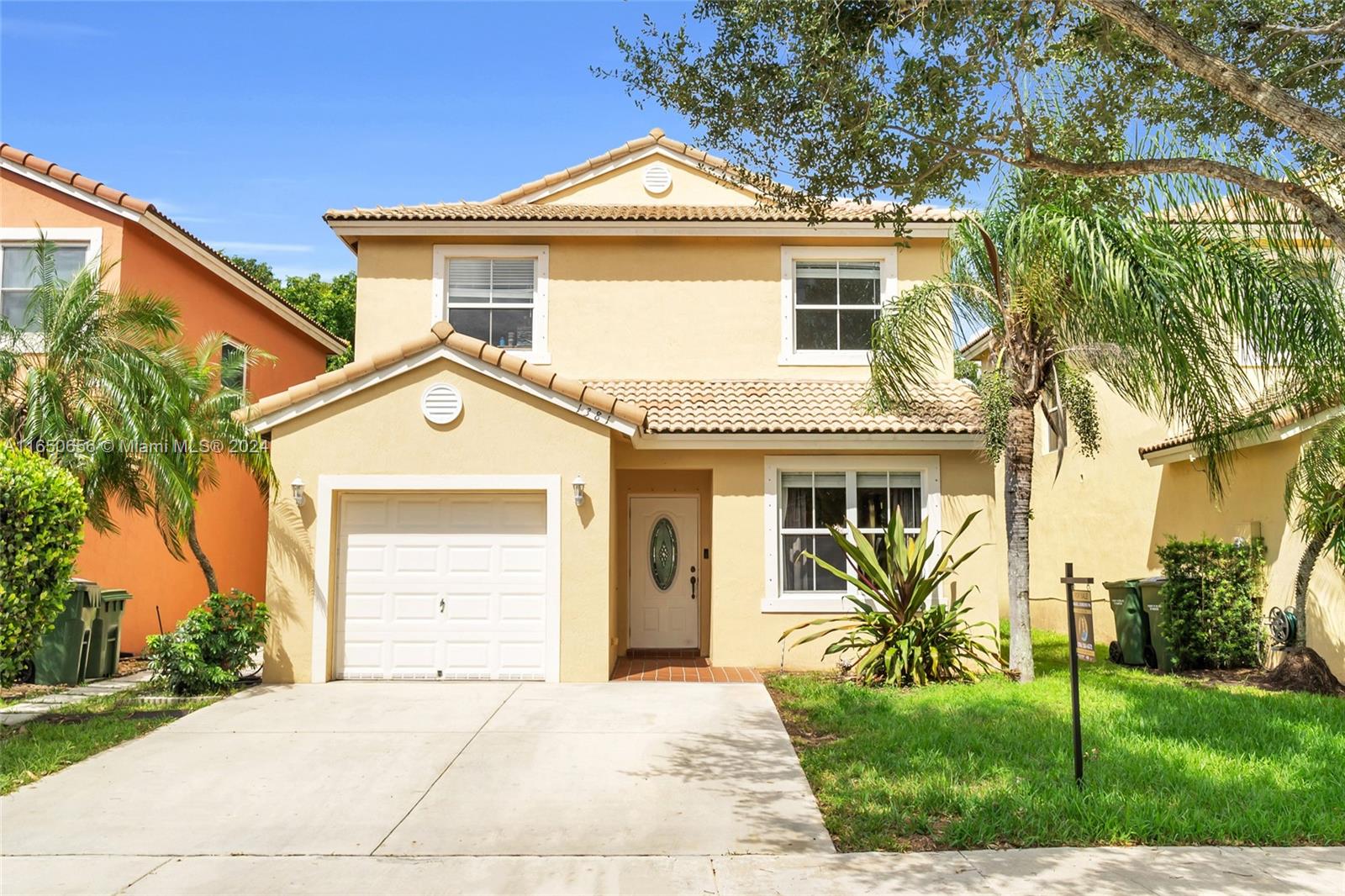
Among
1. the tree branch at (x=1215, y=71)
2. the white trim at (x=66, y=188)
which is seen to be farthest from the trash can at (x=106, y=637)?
the tree branch at (x=1215, y=71)

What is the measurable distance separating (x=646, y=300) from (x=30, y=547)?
9.18 m

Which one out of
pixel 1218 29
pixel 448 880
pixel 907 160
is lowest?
pixel 448 880

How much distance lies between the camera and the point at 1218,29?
9.52 metres

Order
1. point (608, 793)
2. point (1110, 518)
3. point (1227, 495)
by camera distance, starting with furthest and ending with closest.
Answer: point (1110, 518)
point (1227, 495)
point (608, 793)

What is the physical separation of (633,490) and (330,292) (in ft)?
73.9

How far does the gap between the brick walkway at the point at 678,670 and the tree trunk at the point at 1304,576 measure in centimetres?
664

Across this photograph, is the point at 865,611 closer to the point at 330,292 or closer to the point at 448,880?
the point at 448,880

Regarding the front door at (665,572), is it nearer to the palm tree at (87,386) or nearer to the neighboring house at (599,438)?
the neighboring house at (599,438)

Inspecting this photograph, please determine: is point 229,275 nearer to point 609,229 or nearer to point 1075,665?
point 609,229

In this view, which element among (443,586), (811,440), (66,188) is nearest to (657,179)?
(811,440)

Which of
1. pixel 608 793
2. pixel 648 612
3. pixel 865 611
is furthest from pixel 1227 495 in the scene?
pixel 608 793

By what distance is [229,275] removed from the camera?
17.7 m

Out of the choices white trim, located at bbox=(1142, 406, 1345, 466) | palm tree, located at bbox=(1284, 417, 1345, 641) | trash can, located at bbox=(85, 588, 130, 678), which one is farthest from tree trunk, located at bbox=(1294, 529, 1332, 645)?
trash can, located at bbox=(85, 588, 130, 678)

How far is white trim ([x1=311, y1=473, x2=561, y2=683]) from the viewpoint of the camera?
1234 cm
